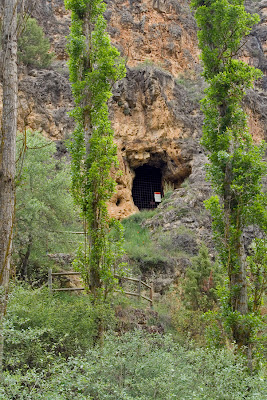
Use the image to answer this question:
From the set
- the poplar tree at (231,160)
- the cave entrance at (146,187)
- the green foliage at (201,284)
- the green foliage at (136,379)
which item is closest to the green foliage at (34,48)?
the cave entrance at (146,187)

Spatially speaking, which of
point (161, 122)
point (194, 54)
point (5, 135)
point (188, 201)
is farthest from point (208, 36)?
point (194, 54)

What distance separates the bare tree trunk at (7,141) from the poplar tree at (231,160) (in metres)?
4.43

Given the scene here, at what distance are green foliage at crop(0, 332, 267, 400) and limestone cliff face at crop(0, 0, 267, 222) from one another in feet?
58.1

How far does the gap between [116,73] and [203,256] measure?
8051mm

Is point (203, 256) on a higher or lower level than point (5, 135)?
lower

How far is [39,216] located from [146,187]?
47.9 feet

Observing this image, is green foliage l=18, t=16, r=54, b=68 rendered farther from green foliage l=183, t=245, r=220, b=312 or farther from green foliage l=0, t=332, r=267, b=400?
green foliage l=0, t=332, r=267, b=400

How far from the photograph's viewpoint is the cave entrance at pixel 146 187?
92.0ft

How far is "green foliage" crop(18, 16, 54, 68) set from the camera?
26.7 metres

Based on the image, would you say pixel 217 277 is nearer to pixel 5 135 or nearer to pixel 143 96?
pixel 5 135

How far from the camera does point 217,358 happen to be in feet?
21.1

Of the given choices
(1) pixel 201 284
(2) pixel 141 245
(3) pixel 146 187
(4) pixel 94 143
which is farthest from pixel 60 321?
(3) pixel 146 187

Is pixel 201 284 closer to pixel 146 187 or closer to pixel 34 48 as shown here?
pixel 146 187

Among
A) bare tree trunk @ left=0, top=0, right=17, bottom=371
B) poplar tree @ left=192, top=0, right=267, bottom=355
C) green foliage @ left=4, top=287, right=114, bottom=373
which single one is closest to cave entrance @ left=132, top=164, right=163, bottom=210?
poplar tree @ left=192, top=0, right=267, bottom=355
